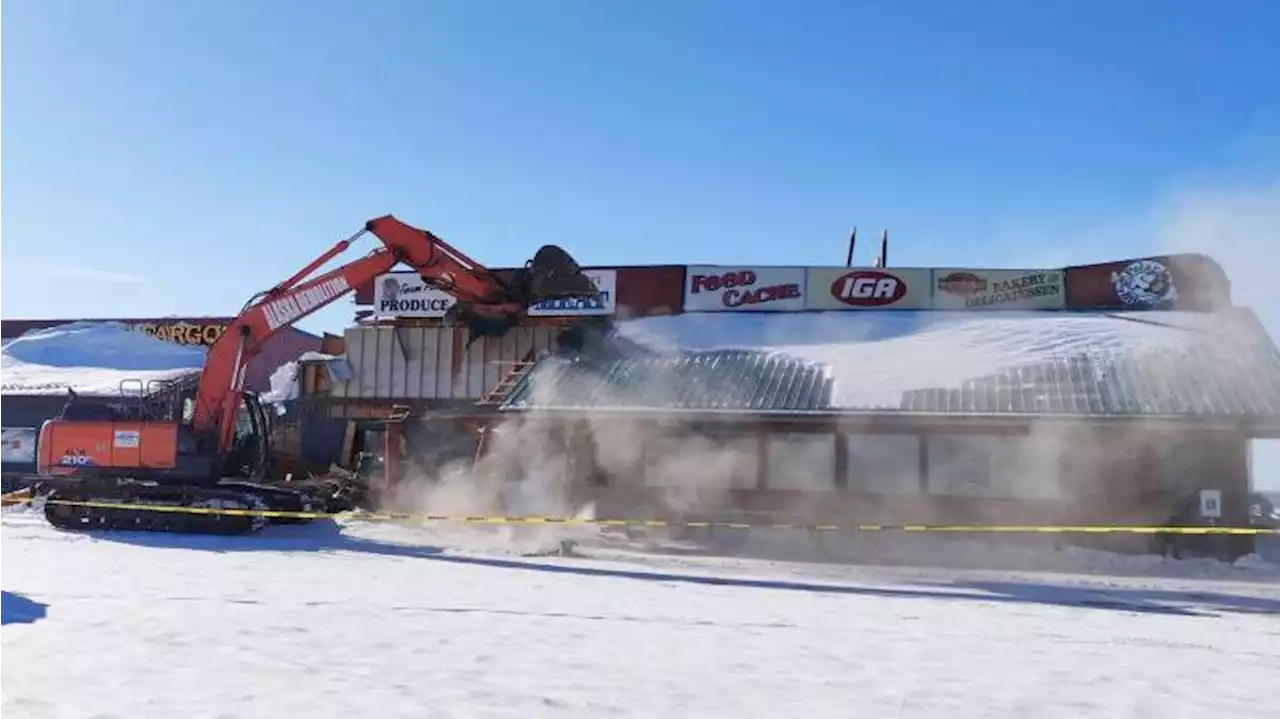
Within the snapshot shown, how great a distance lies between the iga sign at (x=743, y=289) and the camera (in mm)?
23734

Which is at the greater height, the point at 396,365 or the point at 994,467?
the point at 396,365

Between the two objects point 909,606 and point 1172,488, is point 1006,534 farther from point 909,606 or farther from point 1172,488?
point 909,606

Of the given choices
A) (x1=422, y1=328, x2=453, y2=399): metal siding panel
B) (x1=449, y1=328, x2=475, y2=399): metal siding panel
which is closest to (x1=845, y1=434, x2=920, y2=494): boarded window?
(x1=449, y1=328, x2=475, y2=399): metal siding panel

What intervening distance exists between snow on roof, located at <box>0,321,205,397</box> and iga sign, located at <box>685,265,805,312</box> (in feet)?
56.1

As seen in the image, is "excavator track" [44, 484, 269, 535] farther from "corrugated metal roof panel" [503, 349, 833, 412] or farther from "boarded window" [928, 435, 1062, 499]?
"boarded window" [928, 435, 1062, 499]

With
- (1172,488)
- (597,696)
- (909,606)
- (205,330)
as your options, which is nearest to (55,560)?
(597,696)

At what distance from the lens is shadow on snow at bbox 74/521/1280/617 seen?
11055mm

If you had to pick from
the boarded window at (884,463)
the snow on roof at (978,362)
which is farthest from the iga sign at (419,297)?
the boarded window at (884,463)

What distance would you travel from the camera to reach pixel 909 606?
412 inches

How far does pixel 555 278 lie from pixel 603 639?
8897 mm

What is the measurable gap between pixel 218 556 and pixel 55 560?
1884mm

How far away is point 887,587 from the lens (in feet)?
39.4

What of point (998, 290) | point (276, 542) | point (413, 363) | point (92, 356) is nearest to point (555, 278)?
point (276, 542)

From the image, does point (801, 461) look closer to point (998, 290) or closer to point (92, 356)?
point (998, 290)
